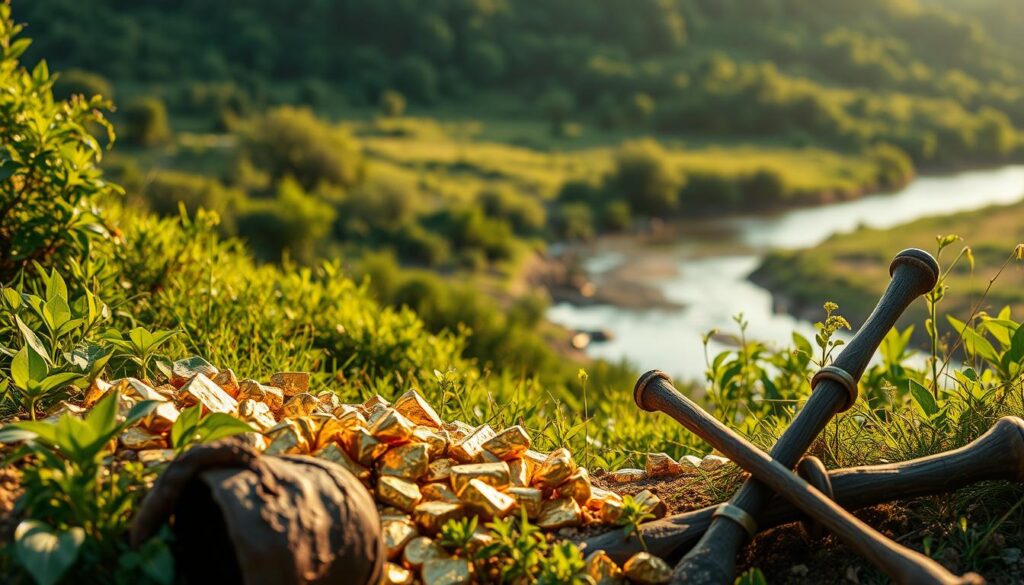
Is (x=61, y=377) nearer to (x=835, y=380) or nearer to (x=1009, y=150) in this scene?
(x=835, y=380)

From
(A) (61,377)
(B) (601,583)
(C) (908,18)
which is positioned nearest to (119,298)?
(A) (61,377)

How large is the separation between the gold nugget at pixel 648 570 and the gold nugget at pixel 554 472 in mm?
449

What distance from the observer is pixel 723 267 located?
44.1 meters

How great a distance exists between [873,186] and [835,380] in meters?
68.3

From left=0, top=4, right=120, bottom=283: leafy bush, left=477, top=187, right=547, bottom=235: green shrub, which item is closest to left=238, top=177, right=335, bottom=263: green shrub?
left=477, top=187, right=547, bottom=235: green shrub

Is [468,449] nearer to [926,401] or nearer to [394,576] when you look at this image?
[394,576]

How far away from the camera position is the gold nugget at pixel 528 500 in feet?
9.68

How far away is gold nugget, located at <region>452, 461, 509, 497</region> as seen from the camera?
294 centimetres

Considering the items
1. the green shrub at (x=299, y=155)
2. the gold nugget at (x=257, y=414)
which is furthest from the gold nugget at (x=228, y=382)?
the green shrub at (x=299, y=155)

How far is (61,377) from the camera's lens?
298cm

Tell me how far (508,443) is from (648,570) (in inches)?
26.8

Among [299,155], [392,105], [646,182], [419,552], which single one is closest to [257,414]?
[419,552]

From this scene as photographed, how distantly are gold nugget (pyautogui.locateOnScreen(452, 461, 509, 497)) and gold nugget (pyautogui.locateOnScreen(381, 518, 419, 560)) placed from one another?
0.66ft

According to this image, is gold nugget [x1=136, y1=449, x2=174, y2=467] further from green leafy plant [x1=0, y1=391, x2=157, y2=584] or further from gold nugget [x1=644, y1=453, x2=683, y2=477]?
gold nugget [x1=644, y1=453, x2=683, y2=477]
